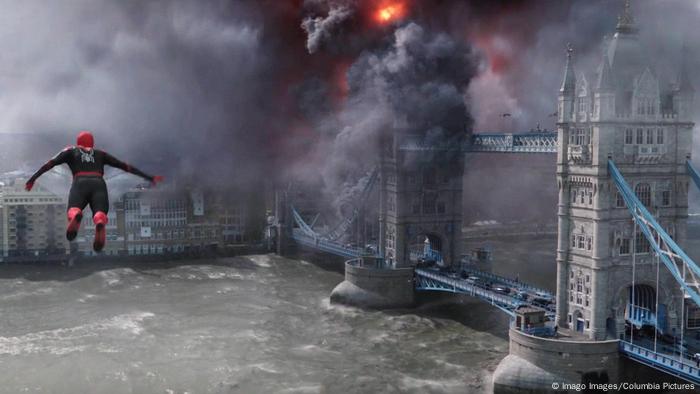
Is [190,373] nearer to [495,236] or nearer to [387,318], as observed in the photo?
[387,318]

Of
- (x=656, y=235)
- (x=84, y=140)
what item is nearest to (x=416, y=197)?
(x=656, y=235)

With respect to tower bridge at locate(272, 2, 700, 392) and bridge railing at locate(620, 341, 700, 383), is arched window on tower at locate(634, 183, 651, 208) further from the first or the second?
bridge railing at locate(620, 341, 700, 383)

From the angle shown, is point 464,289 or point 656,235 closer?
point 656,235

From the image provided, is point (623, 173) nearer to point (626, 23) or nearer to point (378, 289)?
point (626, 23)

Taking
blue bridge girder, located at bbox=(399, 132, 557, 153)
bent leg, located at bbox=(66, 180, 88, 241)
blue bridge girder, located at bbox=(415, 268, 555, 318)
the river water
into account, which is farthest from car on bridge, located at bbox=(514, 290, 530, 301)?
bent leg, located at bbox=(66, 180, 88, 241)

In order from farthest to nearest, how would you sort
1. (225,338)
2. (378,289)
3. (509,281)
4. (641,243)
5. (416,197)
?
(416,197), (378,289), (509,281), (225,338), (641,243)

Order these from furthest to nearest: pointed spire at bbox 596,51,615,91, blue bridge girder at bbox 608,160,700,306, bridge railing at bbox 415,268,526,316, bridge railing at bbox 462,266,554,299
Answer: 1. bridge railing at bbox 462,266,554,299
2. bridge railing at bbox 415,268,526,316
3. pointed spire at bbox 596,51,615,91
4. blue bridge girder at bbox 608,160,700,306
